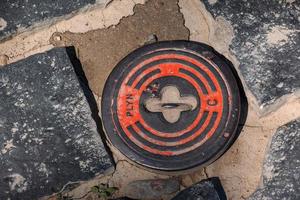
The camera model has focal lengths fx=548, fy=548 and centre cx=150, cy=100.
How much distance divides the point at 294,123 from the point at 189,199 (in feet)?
2.20

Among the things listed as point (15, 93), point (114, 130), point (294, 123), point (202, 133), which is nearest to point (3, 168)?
point (15, 93)

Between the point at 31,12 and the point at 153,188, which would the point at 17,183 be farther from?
the point at 31,12

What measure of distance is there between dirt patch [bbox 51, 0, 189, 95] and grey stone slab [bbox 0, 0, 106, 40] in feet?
0.42

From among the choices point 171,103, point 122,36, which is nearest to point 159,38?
point 122,36

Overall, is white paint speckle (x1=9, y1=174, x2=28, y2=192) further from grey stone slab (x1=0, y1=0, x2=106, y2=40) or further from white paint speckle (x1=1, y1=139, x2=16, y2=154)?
grey stone slab (x1=0, y1=0, x2=106, y2=40)

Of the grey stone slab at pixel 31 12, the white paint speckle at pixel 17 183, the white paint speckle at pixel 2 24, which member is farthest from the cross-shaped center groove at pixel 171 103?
the white paint speckle at pixel 2 24

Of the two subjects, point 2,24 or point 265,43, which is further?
point 2,24

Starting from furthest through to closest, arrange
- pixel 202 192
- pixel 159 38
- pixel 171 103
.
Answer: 1. pixel 159 38
2. pixel 171 103
3. pixel 202 192

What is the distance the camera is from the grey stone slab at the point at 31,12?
9.65 ft

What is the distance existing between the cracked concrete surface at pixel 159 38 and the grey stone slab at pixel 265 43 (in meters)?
0.04

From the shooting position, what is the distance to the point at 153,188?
276 cm

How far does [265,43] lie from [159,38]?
558mm

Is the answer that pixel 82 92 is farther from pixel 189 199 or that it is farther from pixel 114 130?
pixel 189 199

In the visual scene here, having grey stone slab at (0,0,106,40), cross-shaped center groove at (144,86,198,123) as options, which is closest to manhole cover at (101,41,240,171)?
cross-shaped center groove at (144,86,198,123)
